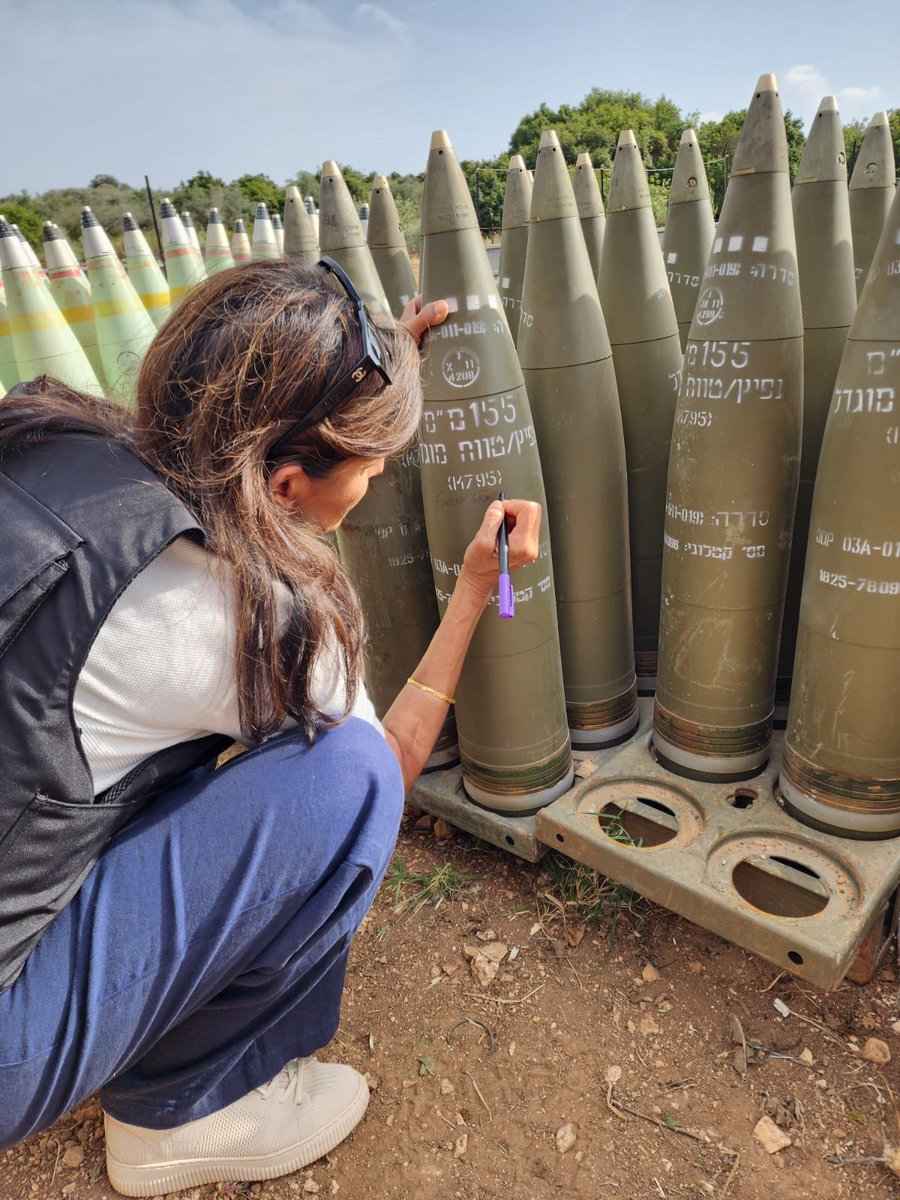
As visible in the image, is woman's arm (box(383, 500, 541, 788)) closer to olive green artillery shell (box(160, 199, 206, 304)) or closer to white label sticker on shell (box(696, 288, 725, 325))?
white label sticker on shell (box(696, 288, 725, 325))

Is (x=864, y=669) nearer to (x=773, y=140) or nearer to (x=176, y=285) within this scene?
(x=773, y=140)

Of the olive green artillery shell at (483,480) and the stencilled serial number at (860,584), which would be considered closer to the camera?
the stencilled serial number at (860,584)

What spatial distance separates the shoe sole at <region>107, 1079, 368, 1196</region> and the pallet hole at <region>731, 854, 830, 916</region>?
1043 mm

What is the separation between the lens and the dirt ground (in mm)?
1426

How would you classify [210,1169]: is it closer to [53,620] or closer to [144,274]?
[53,620]

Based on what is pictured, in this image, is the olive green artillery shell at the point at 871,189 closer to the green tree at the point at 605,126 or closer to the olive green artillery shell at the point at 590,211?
the olive green artillery shell at the point at 590,211

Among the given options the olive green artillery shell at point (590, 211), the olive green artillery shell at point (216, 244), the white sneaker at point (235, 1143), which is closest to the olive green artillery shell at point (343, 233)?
the olive green artillery shell at point (590, 211)

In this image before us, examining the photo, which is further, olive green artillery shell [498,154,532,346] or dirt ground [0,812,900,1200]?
olive green artillery shell [498,154,532,346]

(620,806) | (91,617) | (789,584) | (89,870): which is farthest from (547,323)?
(89,870)

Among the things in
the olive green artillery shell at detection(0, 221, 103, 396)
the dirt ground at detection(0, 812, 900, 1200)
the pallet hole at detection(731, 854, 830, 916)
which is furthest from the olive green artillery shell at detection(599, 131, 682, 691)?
the olive green artillery shell at detection(0, 221, 103, 396)

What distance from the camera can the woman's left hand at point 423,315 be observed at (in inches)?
70.6

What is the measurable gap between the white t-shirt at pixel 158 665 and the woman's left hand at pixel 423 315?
94cm

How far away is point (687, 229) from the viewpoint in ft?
8.20

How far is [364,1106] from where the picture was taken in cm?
157
